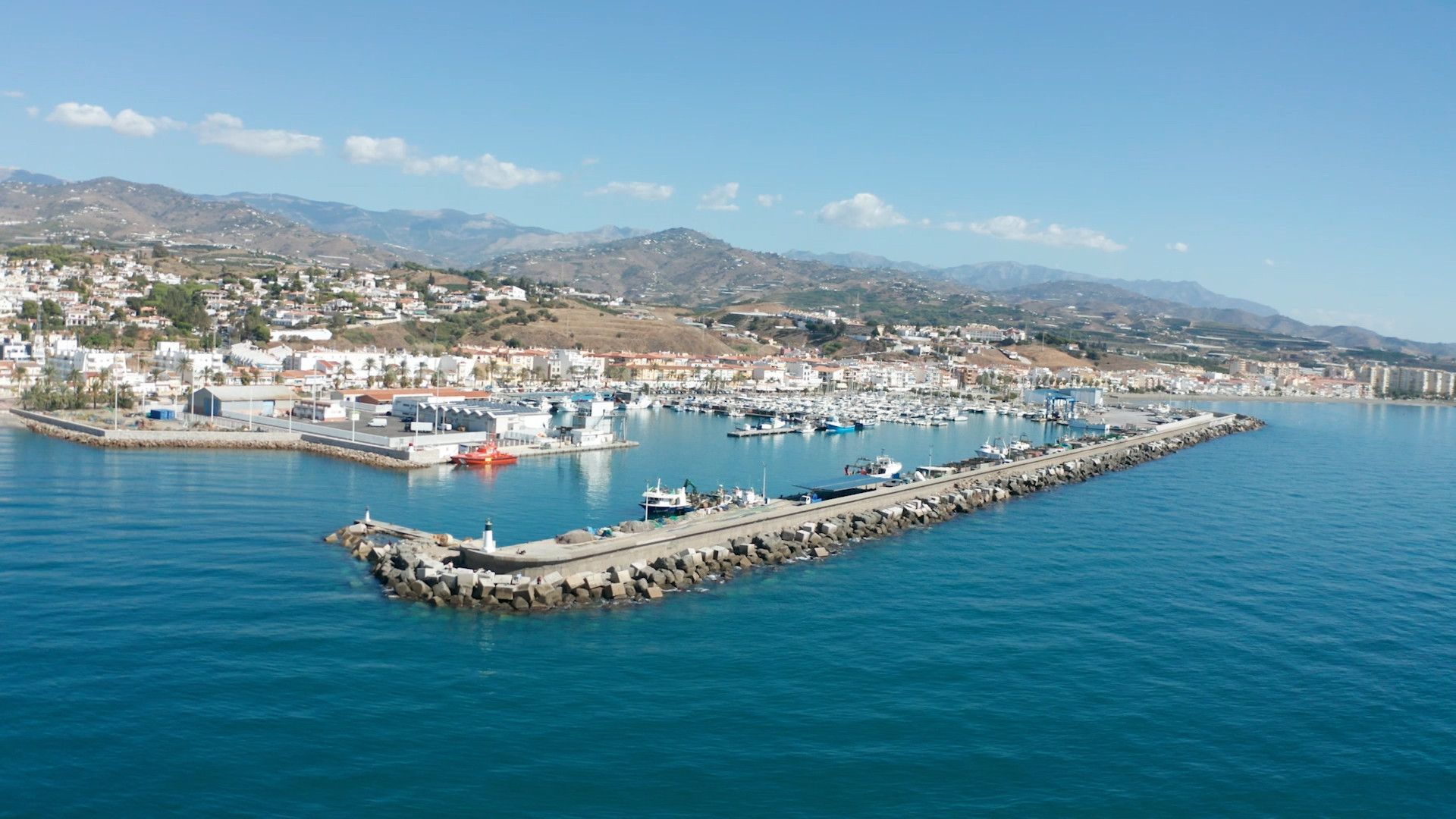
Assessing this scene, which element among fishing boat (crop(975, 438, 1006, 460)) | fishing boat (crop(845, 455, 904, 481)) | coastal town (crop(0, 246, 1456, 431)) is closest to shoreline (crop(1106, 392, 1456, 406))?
coastal town (crop(0, 246, 1456, 431))

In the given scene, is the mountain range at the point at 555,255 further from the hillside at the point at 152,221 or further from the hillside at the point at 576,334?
the hillside at the point at 576,334

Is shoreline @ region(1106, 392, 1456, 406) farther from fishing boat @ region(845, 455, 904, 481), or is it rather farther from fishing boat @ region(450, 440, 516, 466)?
fishing boat @ region(450, 440, 516, 466)

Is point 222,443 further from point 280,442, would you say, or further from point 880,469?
point 880,469

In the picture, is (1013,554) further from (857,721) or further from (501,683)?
(501,683)

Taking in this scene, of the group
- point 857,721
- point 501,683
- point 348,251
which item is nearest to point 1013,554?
point 857,721

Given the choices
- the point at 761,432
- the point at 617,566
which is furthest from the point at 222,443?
the point at 761,432

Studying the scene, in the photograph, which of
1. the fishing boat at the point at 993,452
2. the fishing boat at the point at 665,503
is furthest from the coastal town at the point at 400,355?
the fishing boat at the point at 993,452

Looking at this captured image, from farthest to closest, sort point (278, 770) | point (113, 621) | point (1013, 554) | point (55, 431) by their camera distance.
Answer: point (55, 431)
point (1013, 554)
point (113, 621)
point (278, 770)
